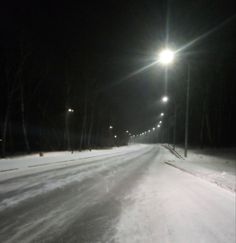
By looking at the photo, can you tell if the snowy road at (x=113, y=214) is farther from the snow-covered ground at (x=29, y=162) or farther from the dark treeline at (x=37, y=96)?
the dark treeline at (x=37, y=96)

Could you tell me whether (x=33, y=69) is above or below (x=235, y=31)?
below

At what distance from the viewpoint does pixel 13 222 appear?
7.48 metres

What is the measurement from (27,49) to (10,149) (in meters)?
21.4

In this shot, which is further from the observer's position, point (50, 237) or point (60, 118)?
point (60, 118)

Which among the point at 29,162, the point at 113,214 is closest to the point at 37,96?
the point at 29,162

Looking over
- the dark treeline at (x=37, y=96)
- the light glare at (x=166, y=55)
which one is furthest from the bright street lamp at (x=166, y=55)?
the dark treeline at (x=37, y=96)

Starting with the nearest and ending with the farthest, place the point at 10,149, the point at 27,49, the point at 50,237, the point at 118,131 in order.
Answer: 1. the point at 50,237
2. the point at 27,49
3. the point at 10,149
4. the point at 118,131

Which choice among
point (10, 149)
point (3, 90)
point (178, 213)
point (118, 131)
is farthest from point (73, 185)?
point (118, 131)

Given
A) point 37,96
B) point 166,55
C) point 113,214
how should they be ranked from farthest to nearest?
1. point 37,96
2. point 166,55
3. point 113,214

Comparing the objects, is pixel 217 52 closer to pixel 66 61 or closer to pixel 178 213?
pixel 66 61

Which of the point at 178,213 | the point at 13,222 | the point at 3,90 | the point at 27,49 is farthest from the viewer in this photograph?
the point at 3,90

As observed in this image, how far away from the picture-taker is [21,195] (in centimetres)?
1080

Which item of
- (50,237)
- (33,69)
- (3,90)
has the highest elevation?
(33,69)

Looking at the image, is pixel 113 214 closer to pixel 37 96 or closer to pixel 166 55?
pixel 166 55
